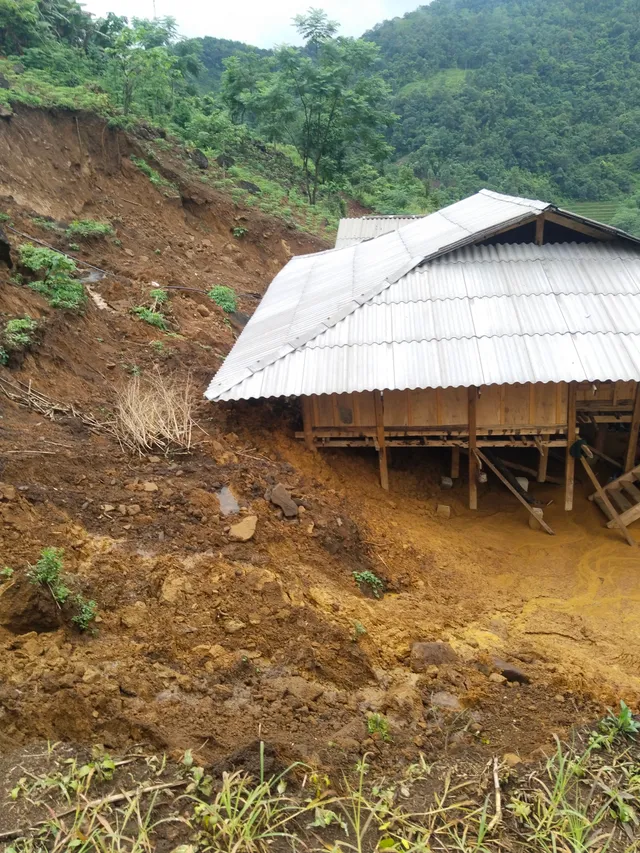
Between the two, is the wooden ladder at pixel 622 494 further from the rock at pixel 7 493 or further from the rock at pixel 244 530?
the rock at pixel 7 493

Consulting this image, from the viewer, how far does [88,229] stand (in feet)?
43.5

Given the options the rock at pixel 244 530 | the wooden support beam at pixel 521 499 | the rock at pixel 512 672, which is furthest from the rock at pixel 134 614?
the wooden support beam at pixel 521 499

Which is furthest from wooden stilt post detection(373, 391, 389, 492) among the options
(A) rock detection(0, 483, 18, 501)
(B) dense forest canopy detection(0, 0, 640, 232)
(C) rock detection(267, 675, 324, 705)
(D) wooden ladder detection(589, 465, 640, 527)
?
(B) dense forest canopy detection(0, 0, 640, 232)

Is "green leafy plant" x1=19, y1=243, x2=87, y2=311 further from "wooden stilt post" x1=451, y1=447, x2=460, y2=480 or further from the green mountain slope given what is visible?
the green mountain slope

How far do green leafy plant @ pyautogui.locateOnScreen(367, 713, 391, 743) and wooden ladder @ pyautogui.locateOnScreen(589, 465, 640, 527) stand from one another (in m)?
6.17

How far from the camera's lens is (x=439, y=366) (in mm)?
7480

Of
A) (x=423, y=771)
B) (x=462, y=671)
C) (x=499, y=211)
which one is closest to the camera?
(x=423, y=771)

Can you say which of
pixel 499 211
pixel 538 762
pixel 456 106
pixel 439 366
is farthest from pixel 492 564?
pixel 456 106

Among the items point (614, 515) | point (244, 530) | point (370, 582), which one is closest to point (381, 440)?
point (370, 582)

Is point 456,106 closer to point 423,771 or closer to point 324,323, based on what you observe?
point 324,323

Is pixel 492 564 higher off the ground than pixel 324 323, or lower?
lower

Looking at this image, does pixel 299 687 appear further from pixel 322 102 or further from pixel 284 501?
pixel 322 102

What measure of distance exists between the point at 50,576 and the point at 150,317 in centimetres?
771

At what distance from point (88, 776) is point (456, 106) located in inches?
2415
